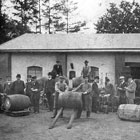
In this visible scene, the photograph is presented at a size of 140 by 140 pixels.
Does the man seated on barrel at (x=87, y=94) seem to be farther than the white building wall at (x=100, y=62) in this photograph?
No

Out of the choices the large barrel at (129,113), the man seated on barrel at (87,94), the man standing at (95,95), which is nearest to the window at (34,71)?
the man standing at (95,95)

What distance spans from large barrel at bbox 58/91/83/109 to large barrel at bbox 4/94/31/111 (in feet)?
7.14

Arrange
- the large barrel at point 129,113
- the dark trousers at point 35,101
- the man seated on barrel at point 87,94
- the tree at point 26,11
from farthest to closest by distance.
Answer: the tree at point 26,11 < the dark trousers at point 35,101 < the man seated on barrel at point 87,94 < the large barrel at point 129,113

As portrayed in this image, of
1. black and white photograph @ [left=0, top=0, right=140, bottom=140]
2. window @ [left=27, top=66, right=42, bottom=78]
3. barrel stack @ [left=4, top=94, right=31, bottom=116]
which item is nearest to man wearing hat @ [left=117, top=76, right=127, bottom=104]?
black and white photograph @ [left=0, top=0, right=140, bottom=140]

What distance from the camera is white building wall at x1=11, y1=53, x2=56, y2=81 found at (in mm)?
19750

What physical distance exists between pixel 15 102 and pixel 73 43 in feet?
28.9

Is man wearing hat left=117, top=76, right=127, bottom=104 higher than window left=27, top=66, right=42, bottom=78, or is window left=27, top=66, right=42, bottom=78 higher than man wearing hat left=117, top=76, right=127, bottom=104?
window left=27, top=66, right=42, bottom=78

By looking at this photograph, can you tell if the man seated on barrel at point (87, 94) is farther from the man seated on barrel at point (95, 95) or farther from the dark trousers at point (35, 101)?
the dark trousers at point (35, 101)

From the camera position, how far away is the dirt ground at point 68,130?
8.82m

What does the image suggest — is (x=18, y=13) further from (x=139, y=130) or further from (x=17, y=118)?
(x=139, y=130)

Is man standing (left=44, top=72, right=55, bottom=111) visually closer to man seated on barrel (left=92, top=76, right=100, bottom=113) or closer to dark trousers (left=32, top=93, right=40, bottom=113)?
dark trousers (left=32, top=93, right=40, bottom=113)

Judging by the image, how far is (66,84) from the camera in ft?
41.3

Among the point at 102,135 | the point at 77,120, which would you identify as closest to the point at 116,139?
the point at 102,135

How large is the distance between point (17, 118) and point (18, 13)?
→ 83.9ft
